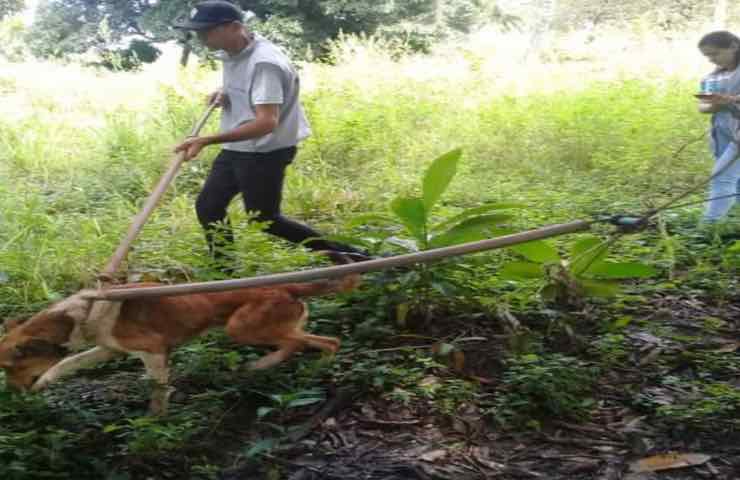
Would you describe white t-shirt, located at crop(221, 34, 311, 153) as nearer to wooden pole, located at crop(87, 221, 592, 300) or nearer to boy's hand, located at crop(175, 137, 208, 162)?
boy's hand, located at crop(175, 137, 208, 162)

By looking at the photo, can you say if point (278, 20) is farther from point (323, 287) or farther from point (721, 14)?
point (323, 287)

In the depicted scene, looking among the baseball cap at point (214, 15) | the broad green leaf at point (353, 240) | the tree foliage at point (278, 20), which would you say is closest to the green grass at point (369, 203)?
the broad green leaf at point (353, 240)

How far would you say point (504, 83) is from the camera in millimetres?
11445

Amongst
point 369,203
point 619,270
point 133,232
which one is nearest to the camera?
point 133,232

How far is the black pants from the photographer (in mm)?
4699

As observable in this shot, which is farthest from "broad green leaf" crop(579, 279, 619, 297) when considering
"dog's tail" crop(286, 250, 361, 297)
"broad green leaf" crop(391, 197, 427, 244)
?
"dog's tail" crop(286, 250, 361, 297)

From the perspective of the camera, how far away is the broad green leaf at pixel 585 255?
3866mm

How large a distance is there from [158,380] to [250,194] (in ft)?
5.68

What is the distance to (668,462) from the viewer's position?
2996 mm

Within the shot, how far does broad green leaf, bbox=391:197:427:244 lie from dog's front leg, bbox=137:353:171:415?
4.78ft

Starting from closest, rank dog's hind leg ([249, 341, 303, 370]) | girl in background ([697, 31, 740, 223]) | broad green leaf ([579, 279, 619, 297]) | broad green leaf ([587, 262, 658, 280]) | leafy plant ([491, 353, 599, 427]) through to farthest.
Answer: leafy plant ([491, 353, 599, 427]) < dog's hind leg ([249, 341, 303, 370]) < broad green leaf ([587, 262, 658, 280]) < broad green leaf ([579, 279, 619, 297]) < girl in background ([697, 31, 740, 223])

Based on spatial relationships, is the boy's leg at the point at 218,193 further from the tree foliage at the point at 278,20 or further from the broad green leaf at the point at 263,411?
the tree foliage at the point at 278,20

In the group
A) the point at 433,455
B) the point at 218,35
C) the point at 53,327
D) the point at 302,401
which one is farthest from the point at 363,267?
the point at 218,35

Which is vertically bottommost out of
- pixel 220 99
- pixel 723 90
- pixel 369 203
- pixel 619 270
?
pixel 369 203
